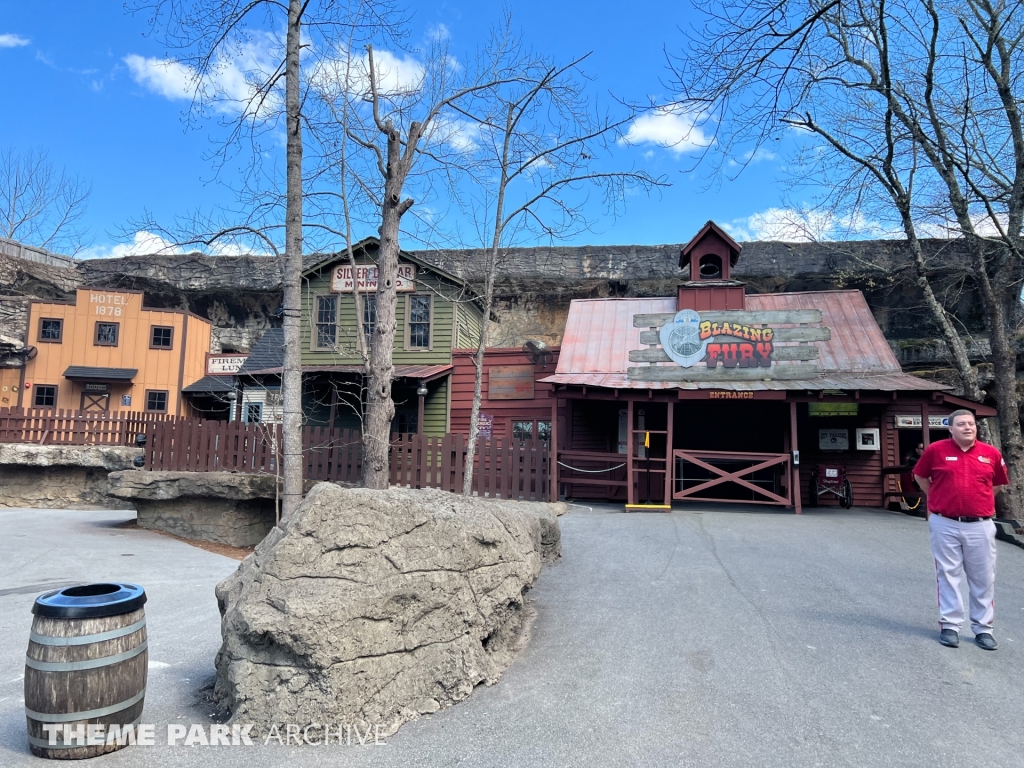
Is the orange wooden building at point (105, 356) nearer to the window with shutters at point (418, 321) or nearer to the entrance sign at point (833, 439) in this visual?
the window with shutters at point (418, 321)

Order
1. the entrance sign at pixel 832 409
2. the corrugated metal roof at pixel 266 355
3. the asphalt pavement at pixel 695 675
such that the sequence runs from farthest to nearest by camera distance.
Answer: the corrugated metal roof at pixel 266 355 → the entrance sign at pixel 832 409 → the asphalt pavement at pixel 695 675

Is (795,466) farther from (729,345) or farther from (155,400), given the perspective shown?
(155,400)

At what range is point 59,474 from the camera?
18344 millimetres

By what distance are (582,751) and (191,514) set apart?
12.9 m

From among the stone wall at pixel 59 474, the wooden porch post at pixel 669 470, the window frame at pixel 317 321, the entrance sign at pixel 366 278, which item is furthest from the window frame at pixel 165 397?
the wooden porch post at pixel 669 470

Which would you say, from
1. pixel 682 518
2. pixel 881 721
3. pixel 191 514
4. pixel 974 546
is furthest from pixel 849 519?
pixel 191 514

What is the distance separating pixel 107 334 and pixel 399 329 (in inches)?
679

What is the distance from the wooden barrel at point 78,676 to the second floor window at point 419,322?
1570cm

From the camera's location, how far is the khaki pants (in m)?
4.79

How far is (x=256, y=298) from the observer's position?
3328 cm

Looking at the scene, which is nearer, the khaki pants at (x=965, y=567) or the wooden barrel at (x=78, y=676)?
the wooden barrel at (x=78, y=676)

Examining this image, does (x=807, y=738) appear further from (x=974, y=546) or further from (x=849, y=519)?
(x=849, y=519)

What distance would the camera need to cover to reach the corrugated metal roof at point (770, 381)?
1277 centimetres

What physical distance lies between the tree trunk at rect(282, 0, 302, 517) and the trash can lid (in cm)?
467
